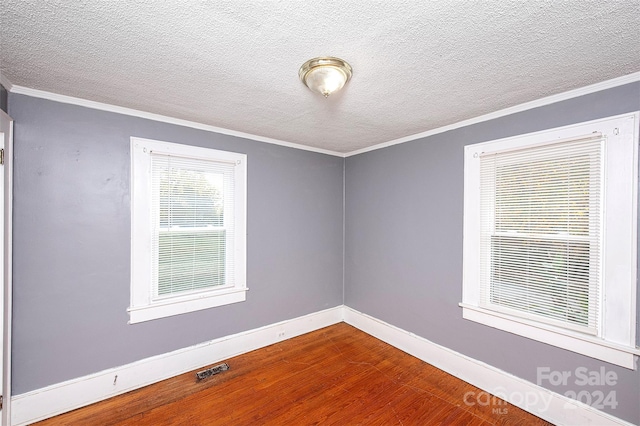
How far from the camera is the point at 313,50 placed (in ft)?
4.77

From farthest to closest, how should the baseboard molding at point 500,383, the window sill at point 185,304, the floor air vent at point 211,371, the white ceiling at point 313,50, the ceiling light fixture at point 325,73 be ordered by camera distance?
1. the floor air vent at point 211,371
2. the window sill at point 185,304
3. the baseboard molding at point 500,383
4. the ceiling light fixture at point 325,73
5. the white ceiling at point 313,50

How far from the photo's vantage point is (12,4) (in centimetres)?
114

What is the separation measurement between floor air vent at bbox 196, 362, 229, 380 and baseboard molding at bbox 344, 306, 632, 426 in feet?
6.06

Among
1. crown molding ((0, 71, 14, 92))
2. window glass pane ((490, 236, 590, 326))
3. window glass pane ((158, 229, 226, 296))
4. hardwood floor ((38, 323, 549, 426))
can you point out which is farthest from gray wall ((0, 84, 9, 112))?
window glass pane ((490, 236, 590, 326))

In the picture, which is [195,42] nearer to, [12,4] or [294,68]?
[294,68]

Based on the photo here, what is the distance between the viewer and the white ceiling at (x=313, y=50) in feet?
3.84

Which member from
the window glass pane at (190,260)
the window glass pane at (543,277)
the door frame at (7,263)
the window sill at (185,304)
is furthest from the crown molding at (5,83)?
the window glass pane at (543,277)

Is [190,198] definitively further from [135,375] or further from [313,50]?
[313,50]

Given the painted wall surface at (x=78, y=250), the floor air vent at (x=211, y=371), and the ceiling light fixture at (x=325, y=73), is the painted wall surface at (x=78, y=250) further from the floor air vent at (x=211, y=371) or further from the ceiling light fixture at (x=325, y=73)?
the ceiling light fixture at (x=325, y=73)

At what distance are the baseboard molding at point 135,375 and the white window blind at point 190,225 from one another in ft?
1.98

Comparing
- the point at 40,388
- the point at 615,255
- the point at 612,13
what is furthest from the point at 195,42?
the point at 615,255

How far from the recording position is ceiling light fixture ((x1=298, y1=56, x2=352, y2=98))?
155cm

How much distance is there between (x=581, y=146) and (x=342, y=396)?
272cm

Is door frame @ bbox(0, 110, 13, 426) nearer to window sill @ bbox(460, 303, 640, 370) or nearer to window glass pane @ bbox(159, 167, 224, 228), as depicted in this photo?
window glass pane @ bbox(159, 167, 224, 228)
